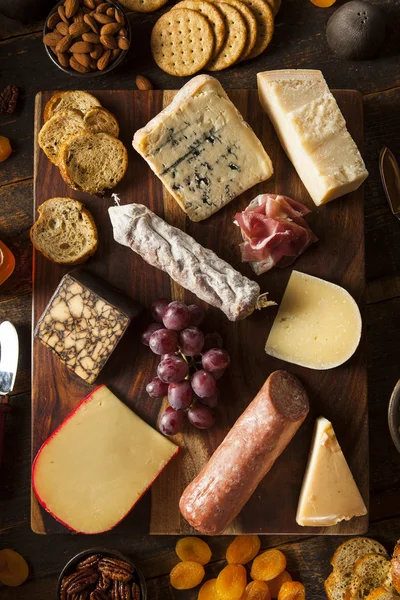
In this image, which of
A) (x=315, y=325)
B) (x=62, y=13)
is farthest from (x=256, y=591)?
(x=62, y=13)

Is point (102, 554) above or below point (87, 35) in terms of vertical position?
below

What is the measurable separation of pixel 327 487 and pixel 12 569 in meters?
1.20

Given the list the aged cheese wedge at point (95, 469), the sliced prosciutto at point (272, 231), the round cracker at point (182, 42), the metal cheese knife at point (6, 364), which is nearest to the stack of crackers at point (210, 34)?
the round cracker at point (182, 42)

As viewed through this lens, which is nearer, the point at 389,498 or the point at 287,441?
the point at 287,441

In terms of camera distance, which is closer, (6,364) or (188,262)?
(188,262)

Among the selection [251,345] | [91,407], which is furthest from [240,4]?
[91,407]

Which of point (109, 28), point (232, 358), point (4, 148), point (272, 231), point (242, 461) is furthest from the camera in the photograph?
point (4, 148)

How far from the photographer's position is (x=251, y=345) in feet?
7.74

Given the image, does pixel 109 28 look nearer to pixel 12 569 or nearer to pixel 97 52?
pixel 97 52

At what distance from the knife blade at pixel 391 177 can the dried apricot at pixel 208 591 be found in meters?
1.50

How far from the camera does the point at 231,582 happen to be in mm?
2457

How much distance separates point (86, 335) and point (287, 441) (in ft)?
2.45

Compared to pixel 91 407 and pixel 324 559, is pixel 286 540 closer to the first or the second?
pixel 324 559

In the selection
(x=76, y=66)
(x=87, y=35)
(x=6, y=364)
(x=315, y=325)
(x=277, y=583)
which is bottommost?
(x=277, y=583)
